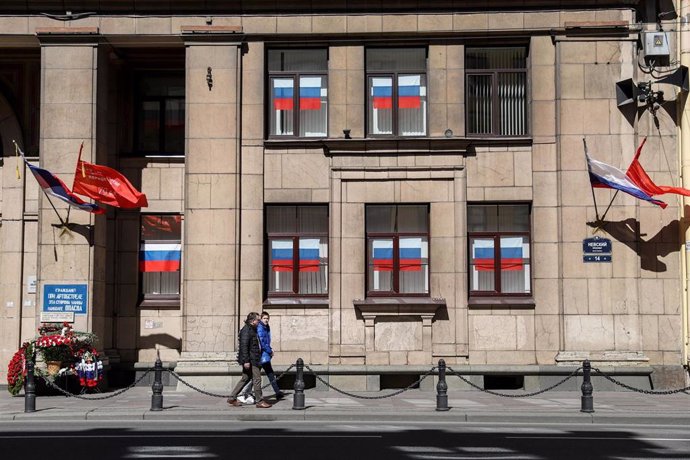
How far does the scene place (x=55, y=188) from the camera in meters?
23.9

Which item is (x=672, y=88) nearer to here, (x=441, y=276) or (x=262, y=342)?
(x=441, y=276)

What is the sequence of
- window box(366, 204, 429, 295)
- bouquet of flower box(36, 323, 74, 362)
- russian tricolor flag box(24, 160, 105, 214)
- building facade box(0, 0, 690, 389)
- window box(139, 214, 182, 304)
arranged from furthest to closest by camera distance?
window box(139, 214, 182, 304) < window box(366, 204, 429, 295) < building facade box(0, 0, 690, 389) < russian tricolor flag box(24, 160, 105, 214) < bouquet of flower box(36, 323, 74, 362)

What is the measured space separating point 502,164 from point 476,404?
652cm

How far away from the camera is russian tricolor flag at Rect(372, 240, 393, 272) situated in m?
25.2

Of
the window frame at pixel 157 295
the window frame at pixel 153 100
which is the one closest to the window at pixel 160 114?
the window frame at pixel 153 100

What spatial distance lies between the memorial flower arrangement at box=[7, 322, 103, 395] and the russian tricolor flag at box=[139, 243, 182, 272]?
2799 mm

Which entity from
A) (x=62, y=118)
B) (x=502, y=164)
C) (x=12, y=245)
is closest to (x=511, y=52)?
(x=502, y=164)

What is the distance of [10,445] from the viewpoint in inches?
619

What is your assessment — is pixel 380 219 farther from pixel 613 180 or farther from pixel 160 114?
pixel 160 114

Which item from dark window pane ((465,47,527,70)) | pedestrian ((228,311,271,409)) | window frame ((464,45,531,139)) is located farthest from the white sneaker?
dark window pane ((465,47,527,70))

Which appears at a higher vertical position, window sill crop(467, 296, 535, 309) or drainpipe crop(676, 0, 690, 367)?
drainpipe crop(676, 0, 690, 367)

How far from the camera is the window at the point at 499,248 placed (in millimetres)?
25250

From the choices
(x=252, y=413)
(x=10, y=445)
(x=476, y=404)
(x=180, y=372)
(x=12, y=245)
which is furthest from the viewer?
(x=12, y=245)

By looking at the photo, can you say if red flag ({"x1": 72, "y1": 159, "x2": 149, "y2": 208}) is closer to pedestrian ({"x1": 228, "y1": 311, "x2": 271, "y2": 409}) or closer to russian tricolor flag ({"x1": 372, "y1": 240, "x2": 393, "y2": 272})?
pedestrian ({"x1": 228, "y1": 311, "x2": 271, "y2": 409})
